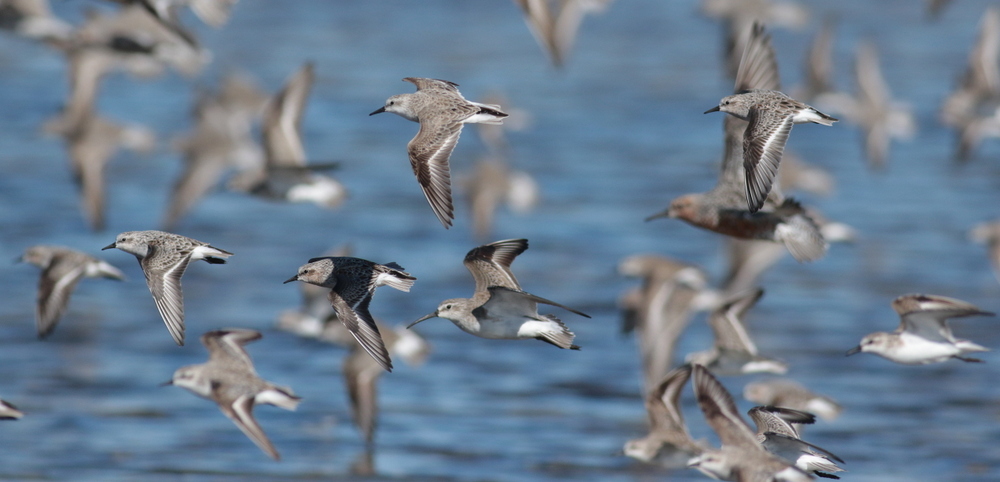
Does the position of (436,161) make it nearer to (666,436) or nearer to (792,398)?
(666,436)

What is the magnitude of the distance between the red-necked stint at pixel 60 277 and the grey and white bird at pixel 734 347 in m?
Result: 3.18

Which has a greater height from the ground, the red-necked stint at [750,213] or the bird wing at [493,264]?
the red-necked stint at [750,213]

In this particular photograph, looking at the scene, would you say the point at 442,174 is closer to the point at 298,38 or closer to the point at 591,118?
the point at 591,118

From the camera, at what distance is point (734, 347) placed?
7.88 m

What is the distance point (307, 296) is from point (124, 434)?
69.7 inches

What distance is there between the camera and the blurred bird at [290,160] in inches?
373

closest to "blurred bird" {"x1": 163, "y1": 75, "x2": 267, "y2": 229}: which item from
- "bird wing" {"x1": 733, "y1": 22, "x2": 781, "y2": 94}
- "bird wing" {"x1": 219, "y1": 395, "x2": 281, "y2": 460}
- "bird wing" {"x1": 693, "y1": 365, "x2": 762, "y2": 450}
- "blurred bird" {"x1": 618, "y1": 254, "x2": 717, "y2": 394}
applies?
"blurred bird" {"x1": 618, "y1": 254, "x2": 717, "y2": 394}

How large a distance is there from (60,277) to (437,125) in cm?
229

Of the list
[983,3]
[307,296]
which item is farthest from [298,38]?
[307,296]

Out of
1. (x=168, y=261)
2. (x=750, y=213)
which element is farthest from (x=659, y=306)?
(x=168, y=261)

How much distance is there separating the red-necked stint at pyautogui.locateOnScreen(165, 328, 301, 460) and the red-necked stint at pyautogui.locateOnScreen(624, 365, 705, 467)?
1805mm

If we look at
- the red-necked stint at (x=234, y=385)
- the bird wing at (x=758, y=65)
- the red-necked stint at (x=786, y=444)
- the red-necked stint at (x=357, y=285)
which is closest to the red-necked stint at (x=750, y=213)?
the bird wing at (x=758, y=65)

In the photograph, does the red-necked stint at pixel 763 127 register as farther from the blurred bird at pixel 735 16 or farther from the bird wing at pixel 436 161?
the blurred bird at pixel 735 16

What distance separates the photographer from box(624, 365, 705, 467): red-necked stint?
723 cm
